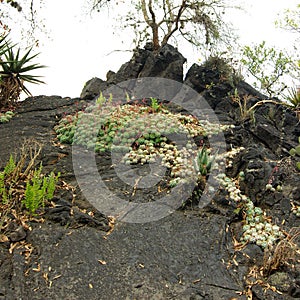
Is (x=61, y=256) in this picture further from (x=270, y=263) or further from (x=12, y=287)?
(x=270, y=263)

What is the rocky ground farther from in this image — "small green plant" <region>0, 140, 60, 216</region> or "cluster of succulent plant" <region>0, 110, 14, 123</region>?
"cluster of succulent plant" <region>0, 110, 14, 123</region>

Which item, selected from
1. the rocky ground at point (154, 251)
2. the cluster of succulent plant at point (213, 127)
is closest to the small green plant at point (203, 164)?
the rocky ground at point (154, 251)

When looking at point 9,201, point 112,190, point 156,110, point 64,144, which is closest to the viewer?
point 9,201

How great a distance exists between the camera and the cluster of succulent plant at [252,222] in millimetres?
5578

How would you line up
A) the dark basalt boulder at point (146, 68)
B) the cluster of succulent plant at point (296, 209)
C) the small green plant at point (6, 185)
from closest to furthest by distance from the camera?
1. the small green plant at point (6, 185)
2. the cluster of succulent plant at point (296, 209)
3. the dark basalt boulder at point (146, 68)

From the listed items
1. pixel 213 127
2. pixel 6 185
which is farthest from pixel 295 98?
pixel 6 185

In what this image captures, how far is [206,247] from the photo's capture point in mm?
5230

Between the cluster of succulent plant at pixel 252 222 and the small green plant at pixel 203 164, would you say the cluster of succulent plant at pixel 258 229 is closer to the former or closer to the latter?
the cluster of succulent plant at pixel 252 222

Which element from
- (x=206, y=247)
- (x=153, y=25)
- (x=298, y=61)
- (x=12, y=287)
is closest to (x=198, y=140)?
(x=206, y=247)

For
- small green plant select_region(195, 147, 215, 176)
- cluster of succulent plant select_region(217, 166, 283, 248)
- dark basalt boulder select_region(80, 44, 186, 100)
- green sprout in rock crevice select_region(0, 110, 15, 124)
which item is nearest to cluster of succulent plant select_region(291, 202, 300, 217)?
cluster of succulent plant select_region(217, 166, 283, 248)

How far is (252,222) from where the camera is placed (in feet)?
19.6

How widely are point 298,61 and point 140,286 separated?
13.2 meters

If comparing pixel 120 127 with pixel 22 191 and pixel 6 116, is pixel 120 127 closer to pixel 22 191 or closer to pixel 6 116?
pixel 22 191

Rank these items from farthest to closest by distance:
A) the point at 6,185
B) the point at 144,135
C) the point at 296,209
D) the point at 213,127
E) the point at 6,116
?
the point at 6,116, the point at 213,127, the point at 144,135, the point at 296,209, the point at 6,185
